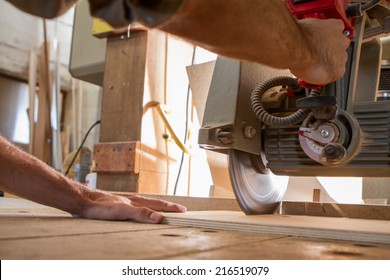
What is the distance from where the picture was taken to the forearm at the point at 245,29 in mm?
799

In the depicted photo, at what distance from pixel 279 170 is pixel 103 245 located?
3.01ft

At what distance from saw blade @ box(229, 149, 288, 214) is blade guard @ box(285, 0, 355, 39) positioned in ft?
1.76

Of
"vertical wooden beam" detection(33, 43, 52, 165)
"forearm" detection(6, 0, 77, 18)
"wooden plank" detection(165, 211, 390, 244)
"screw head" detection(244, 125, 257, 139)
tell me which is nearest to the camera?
"forearm" detection(6, 0, 77, 18)

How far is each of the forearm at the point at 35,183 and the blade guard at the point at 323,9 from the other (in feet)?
2.96

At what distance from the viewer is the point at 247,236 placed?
104 cm

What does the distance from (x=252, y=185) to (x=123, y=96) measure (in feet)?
4.24

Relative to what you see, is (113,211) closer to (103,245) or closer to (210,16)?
(103,245)

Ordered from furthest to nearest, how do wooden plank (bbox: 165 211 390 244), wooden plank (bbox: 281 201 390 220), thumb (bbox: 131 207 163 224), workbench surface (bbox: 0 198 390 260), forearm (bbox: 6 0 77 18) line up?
wooden plank (bbox: 281 201 390 220), thumb (bbox: 131 207 163 224), wooden plank (bbox: 165 211 390 244), forearm (bbox: 6 0 77 18), workbench surface (bbox: 0 198 390 260)

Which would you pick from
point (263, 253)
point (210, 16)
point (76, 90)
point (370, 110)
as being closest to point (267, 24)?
point (210, 16)

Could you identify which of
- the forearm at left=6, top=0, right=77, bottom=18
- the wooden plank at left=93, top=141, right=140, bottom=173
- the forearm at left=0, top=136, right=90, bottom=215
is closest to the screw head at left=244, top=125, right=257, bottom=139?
the forearm at left=0, top=136, right=90, bottom=215

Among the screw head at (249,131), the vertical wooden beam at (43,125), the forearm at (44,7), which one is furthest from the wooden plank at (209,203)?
the vertical wooden beam at (43,125)

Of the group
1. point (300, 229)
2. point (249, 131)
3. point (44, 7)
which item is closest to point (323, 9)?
point (249, 131)

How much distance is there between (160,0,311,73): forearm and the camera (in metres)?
0.80

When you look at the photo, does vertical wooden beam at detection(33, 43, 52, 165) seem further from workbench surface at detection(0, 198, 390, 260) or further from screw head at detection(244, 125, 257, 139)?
workbench surface at detection(0, 198, 390, 260)
